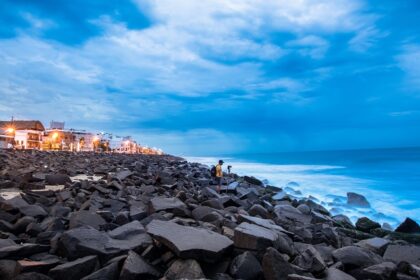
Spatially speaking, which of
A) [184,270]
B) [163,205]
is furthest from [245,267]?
[163,205]

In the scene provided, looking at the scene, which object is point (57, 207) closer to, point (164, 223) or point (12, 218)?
point (12, 218)

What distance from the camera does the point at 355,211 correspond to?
14.4m

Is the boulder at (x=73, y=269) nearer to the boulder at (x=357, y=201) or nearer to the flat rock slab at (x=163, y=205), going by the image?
the flat rock slab at (x=163, y=205)

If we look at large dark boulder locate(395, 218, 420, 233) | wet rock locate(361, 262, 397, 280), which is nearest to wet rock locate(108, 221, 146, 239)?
wet rock locate(361, 262, 397, 280)

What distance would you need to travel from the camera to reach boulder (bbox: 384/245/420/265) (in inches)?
173

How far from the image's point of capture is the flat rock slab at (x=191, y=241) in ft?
9.66

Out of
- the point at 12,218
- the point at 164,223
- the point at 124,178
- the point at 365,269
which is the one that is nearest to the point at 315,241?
the point at 365,269

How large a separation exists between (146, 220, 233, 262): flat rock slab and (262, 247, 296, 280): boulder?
0.42m

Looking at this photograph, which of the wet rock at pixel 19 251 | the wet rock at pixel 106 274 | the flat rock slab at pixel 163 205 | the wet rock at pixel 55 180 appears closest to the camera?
the wet rock at pixel 106 274

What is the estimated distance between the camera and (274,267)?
2.87 m

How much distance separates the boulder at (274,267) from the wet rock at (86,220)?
2336 millimetres

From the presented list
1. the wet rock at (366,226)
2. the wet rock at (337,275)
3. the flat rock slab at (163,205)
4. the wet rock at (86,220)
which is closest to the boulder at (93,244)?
the wet rock at (86,220)

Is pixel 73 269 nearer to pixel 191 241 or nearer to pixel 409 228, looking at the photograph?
pixel 191 241

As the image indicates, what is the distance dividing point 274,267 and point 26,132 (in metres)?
63.4
